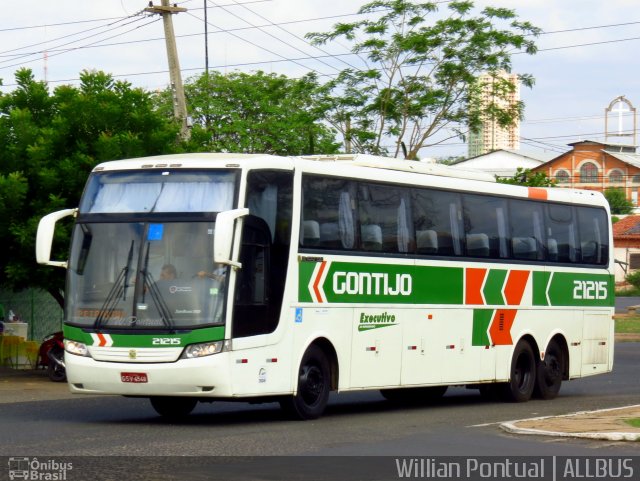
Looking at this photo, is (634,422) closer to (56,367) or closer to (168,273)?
(168,273)

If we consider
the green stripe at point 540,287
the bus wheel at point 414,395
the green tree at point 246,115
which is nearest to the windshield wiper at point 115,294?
the bus wheel at point 414,395

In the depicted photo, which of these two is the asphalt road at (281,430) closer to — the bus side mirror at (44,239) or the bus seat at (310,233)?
the bus side mirror at (44,239)

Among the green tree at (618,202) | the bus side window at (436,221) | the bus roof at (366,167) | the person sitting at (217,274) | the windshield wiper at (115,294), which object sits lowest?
the windshield wiper at (115,294)

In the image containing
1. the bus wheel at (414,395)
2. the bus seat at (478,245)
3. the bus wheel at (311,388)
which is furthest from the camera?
the bus wheel at (414,395)

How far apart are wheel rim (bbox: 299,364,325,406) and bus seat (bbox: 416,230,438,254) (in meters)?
2.97

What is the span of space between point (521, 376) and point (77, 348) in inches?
336

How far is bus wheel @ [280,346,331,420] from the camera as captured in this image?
17.2 m

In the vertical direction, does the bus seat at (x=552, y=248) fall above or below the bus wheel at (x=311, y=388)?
above

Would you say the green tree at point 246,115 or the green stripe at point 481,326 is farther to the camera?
the green tree at point 246,115

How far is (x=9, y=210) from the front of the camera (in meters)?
25.4

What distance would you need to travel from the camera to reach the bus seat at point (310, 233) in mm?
17312

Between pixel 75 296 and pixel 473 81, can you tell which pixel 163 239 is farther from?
pixel 473 81

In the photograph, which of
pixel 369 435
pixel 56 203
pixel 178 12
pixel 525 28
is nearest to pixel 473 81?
pixel 525 28

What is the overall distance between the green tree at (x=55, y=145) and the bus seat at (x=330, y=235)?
28.4 ft
